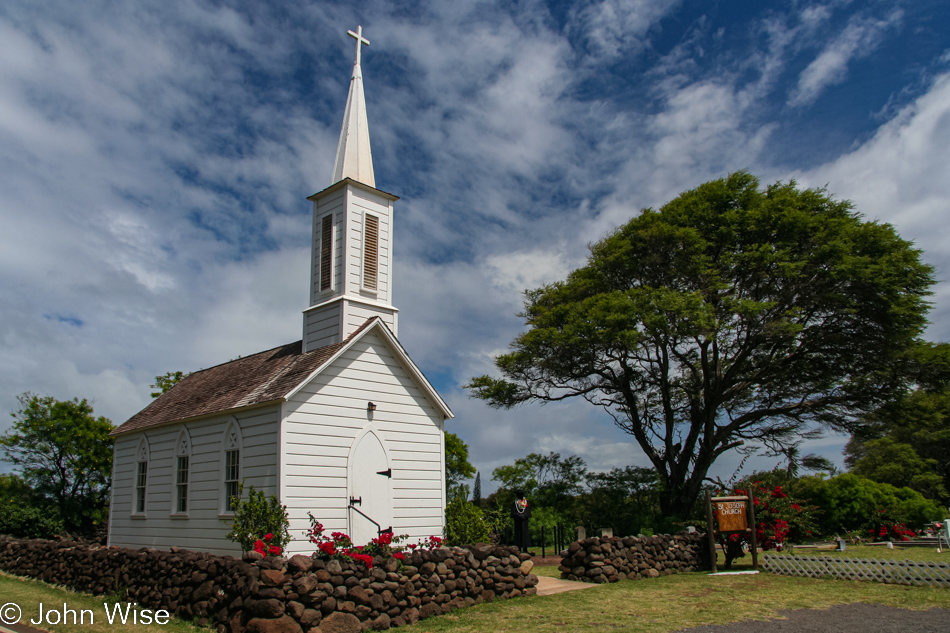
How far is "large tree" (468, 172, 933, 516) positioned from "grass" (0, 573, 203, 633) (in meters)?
18.4

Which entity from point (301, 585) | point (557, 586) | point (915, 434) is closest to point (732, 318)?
point (557, 586)

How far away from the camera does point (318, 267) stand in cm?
1778

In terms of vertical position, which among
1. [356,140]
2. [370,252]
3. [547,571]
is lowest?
[547,571]

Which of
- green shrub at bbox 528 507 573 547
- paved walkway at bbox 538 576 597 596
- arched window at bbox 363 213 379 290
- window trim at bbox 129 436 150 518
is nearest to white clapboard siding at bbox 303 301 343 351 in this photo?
arched window at bbox 363 213 379 290

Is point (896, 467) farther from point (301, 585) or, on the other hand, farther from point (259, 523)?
point (301, 585)

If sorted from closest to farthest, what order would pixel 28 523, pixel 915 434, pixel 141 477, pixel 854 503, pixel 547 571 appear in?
pixel 547 571 → pixel 141 477 → pixel 28 523 → pixel 854 503 → pixel 915 434

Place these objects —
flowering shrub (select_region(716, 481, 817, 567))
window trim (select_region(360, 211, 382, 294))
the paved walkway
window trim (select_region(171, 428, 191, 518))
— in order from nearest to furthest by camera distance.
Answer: the paved walkway, window trim (select_region(171, 428, 191, 518)), flowering shrub (select_region(716, 481, 817, 567)), window trim (select_region(360, 211, 382, 294))

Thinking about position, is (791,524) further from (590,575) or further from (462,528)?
(462,528)

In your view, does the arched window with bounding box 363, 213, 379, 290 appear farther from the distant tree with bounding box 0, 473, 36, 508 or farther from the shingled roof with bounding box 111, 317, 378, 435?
the distant tree with bounding box 0, 473, 36, 508

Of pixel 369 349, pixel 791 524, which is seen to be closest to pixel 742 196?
pixel 791 524

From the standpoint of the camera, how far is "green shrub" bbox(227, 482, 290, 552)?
12.5 metres

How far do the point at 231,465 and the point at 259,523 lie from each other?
2566mm

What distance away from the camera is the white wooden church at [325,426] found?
1383cm

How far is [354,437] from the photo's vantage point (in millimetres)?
14711
